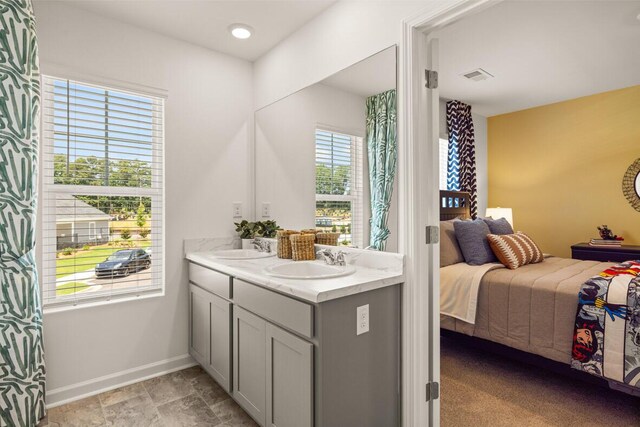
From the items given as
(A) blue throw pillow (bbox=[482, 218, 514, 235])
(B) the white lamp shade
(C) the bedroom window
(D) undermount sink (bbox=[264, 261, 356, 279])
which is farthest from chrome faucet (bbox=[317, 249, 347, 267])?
(B) the white lamp shade

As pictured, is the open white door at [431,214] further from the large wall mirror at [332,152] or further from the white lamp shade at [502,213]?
the white lamp shade at [502,213]

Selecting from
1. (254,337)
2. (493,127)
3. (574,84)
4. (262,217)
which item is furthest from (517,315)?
(493,127)

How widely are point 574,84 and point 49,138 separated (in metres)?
5.06

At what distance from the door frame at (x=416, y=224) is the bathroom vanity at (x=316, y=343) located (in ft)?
0.20

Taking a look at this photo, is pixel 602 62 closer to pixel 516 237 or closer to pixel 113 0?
pixel 516 237

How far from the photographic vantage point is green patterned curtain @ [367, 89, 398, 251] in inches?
72.6

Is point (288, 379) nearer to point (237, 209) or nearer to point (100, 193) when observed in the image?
point (237, 209)

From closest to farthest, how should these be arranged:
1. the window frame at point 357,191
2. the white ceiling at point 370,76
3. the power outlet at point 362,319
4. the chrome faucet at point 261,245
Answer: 1. the power outlet at point 362,319
2. the white ceiling at point 370,76
3. the window frame at point 357,191
4. the chrome faucet at point 261,245

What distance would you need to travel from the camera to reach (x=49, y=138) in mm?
2178

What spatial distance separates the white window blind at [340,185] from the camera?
2098 mm

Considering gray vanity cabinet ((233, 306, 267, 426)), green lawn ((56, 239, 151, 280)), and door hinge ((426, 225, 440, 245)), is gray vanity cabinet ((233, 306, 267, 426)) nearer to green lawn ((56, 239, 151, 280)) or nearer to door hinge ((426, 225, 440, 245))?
door hinge ((426, 225, 440, 245))

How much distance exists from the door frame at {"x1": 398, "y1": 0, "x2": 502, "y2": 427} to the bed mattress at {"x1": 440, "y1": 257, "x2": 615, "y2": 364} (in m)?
1.07

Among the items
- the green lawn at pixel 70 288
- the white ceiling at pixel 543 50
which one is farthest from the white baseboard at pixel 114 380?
the white ceiling at pixel 543 50

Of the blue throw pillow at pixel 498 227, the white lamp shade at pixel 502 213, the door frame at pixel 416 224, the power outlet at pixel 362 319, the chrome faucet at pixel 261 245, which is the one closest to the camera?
the power outlet at pixel 362 319
